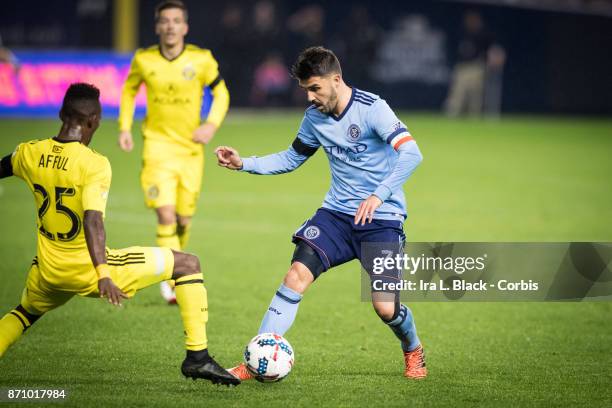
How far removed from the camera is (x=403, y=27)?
30578mm

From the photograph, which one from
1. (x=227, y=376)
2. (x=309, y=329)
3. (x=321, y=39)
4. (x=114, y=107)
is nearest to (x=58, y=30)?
(x=114, y=107)

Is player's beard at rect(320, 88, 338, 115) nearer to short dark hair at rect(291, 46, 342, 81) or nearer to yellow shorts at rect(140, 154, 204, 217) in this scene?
short dark hair at rect(291, 46, 342, 81)

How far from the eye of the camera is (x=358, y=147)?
667 cm

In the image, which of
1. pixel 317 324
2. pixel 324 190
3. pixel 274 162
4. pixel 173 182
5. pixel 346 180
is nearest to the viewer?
pixel 346 180

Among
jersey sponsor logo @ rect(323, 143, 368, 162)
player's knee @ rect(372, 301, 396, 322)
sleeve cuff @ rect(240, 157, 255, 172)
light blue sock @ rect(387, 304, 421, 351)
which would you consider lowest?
light blue sock @ rect(387, 304, 421, 351)

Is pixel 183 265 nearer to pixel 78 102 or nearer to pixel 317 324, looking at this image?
pixel 78 102

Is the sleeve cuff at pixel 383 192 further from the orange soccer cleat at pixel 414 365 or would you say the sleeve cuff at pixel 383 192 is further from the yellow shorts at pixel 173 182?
the yellow shorts at pixel 173 182

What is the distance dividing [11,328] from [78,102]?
1.41m

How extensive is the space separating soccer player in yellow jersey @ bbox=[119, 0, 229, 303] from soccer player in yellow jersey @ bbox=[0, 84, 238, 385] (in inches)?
115

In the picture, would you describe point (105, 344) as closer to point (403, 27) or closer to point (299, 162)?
point (299, 162)

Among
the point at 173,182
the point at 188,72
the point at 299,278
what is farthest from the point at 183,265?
the point at 188,72

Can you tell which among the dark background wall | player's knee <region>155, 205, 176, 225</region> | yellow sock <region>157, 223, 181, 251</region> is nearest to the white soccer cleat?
yellow sock <region>157, 223, 181, 251</region>

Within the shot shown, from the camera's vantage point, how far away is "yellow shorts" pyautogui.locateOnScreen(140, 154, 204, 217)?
30.1 ft

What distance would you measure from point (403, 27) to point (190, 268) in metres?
25.1
